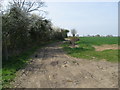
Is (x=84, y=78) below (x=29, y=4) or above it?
below

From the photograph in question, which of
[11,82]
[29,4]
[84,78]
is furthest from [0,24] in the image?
[29,4]

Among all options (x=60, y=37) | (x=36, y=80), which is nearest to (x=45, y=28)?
(x=60, y=37)

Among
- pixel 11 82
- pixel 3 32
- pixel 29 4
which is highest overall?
pixel 29 4

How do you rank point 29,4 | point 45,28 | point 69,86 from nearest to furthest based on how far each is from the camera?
point 69,86
point 45,28
point 29,4

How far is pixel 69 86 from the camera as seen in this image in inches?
266

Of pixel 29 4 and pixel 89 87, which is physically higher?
pixel 29 4

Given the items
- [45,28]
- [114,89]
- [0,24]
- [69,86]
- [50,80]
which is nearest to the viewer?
[114,89]

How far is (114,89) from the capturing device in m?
6.23

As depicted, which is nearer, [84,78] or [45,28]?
[84,78]

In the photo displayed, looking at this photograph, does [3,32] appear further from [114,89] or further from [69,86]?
[114,89]

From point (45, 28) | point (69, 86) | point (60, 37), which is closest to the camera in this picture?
point (69, 86)

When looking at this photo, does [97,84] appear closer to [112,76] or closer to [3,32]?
[112,76]

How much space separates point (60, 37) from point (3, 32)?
148 feet

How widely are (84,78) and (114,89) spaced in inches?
72.4
